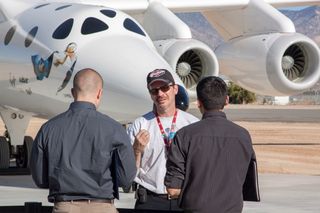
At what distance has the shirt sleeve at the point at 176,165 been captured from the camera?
5.64m

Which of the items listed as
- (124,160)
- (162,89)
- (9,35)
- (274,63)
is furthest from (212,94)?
(274,63)

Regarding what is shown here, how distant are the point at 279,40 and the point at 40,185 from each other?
1149cm

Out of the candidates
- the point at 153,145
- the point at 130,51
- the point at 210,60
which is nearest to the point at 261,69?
the point at 210,60

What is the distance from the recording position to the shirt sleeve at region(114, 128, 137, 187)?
548 cm

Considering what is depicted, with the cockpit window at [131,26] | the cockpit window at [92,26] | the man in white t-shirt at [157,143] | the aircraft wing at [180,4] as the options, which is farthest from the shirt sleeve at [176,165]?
the aircraft wing at [180,4]

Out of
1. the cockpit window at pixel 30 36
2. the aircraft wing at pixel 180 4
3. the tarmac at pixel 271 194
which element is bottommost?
the tarmac at pixel 271 194

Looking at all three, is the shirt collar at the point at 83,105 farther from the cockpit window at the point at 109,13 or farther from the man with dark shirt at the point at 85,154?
the cockpit window at the point at 109,13

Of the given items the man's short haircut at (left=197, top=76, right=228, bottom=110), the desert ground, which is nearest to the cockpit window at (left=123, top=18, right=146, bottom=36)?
the desert ground

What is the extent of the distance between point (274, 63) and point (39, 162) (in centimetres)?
1131

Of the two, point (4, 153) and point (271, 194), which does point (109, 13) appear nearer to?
point (271, 194)

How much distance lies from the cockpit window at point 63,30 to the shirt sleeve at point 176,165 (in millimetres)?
7883

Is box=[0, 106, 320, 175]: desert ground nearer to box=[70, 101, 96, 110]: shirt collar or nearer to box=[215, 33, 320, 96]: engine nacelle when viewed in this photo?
box=[215, 33, 320, 96]: engine nacelle

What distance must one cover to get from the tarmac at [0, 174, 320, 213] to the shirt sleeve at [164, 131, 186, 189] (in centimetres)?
605

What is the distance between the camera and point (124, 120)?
12.8 metres
